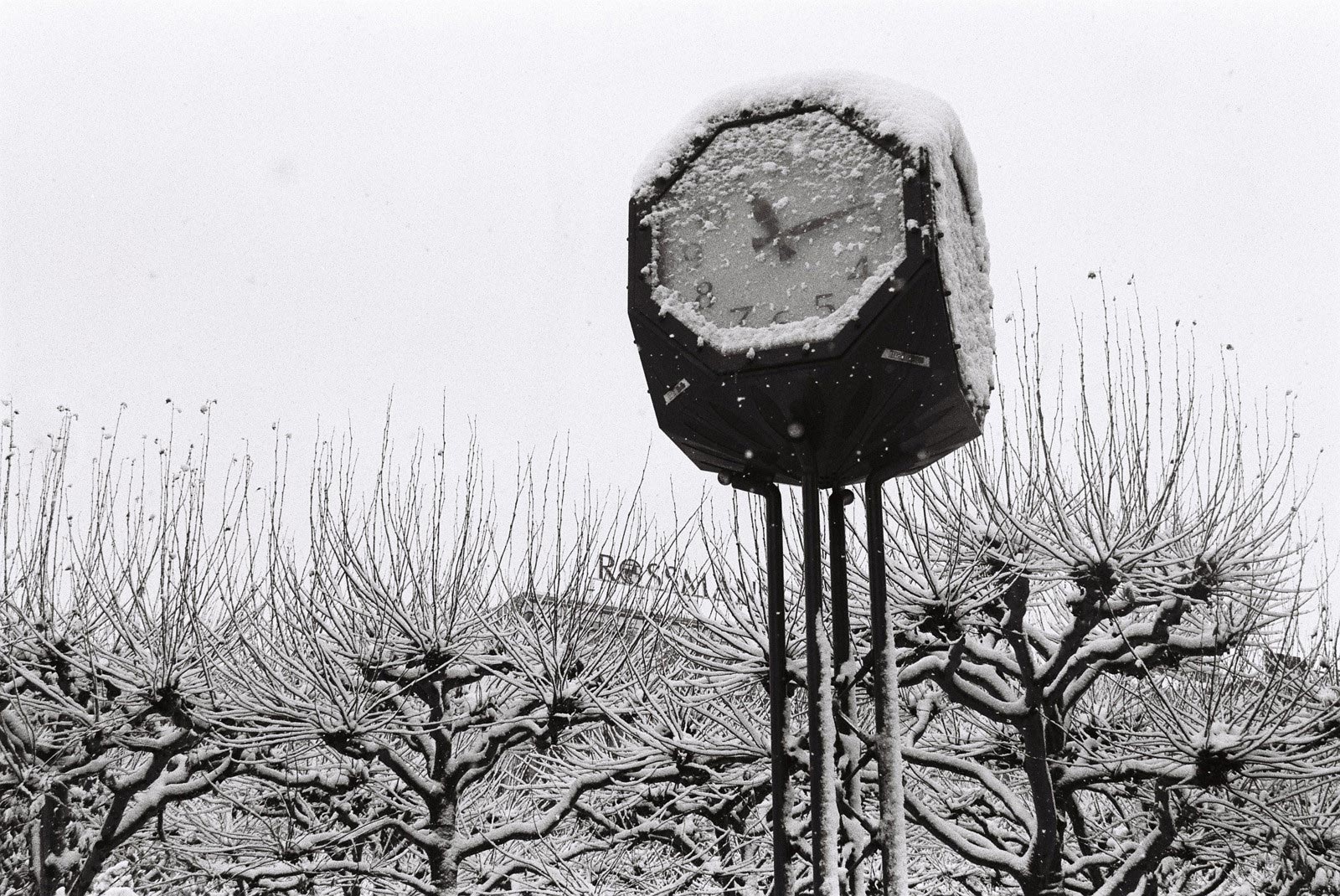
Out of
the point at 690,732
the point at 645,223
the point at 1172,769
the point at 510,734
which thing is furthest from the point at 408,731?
the point at 645,223

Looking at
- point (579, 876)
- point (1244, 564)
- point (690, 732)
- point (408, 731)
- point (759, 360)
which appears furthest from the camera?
point (579, 876)

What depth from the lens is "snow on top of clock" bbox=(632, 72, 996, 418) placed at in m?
2.61

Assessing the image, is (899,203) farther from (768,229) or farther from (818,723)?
(818,723)

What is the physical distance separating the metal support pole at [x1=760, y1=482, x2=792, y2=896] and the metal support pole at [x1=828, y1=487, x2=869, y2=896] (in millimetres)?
134

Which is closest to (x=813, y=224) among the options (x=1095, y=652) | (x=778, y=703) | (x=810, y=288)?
(x=810, y=288)

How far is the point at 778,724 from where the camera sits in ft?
9.00

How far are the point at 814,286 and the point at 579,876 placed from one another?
37.6 feet

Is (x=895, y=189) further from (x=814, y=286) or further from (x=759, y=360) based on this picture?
(x=759, y=360)

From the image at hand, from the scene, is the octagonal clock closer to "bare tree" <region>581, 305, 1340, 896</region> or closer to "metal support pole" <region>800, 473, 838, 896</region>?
"metal support pole" <region>800, 473, 838, 896</region>

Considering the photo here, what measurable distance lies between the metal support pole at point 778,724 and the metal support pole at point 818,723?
85 mm

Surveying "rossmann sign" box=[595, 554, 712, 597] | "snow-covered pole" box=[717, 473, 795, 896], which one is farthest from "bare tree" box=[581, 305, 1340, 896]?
"snow-covered pole" box=[717, 473, 795, 896]

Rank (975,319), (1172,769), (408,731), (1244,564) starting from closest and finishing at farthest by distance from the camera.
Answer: (975,319) → (1172,769) → (1244,564) → (408,731)

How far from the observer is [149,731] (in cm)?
1110

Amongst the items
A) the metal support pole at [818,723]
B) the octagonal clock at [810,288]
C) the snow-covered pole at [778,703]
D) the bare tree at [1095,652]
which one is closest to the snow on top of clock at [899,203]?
the octagonal clock at [810,288]
